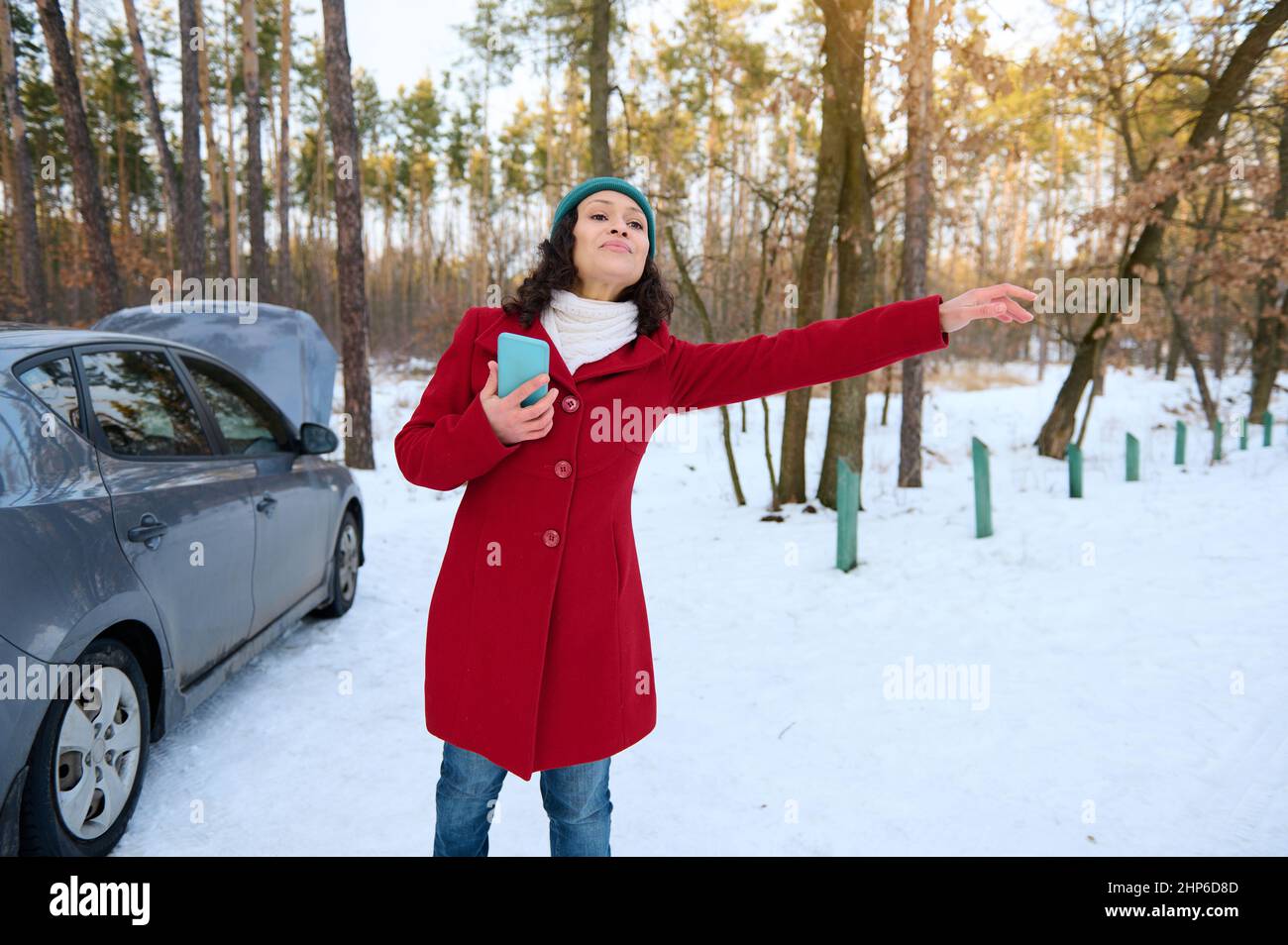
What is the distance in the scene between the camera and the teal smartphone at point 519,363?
5.16ft

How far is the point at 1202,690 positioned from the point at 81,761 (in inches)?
187

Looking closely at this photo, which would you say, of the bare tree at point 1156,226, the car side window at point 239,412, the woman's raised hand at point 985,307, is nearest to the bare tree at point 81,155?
the car side window at point 239,412

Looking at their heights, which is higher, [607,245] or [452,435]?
[607,245]

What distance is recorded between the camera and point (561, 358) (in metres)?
1.83

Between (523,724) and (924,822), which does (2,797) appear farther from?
(924,822)

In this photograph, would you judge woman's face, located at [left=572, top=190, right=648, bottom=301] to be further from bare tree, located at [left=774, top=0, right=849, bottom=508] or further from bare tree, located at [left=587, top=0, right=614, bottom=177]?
bare tree, located at [left=587, top=0, right=614, bottom=177]

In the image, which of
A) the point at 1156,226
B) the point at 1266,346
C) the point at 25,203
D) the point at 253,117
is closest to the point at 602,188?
the point at 1156,226

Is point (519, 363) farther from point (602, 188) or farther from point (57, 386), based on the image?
point (57, 386)

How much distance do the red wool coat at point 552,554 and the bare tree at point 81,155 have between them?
11.7m

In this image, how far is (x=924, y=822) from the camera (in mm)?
2959

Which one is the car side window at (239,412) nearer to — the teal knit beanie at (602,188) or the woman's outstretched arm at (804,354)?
the teal knit beanie at (602,188)

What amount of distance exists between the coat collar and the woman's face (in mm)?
160

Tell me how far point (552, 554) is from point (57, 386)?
6.51 ft

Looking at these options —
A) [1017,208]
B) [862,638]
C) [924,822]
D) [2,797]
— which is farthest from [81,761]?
[1017,208]
